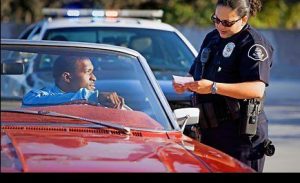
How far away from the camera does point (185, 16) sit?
32594 millimetres

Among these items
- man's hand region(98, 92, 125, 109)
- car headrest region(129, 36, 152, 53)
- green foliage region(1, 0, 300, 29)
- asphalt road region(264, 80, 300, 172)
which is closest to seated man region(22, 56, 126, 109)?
man's hand region(98, 92, 125, 109)

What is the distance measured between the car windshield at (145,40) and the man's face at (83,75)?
395cm

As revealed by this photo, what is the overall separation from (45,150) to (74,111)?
82cm

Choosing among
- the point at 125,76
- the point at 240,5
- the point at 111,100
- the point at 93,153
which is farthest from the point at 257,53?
the point at 93,153

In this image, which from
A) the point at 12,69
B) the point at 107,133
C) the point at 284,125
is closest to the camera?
the point at 107,133

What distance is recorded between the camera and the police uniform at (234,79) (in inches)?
203

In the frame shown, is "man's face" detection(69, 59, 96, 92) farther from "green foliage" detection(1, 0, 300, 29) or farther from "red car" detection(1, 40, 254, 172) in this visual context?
"green foliage" detection(1, 0, 300, 29)

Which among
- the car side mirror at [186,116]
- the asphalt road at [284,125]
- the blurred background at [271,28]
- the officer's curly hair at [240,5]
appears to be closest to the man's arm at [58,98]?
the car side mirror at [186,116]

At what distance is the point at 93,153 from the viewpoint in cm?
383

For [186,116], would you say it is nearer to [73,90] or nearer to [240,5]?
[73,90]

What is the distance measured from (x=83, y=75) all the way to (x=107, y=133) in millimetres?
801

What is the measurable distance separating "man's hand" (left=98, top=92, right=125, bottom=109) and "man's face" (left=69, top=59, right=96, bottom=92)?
0.46 feet
